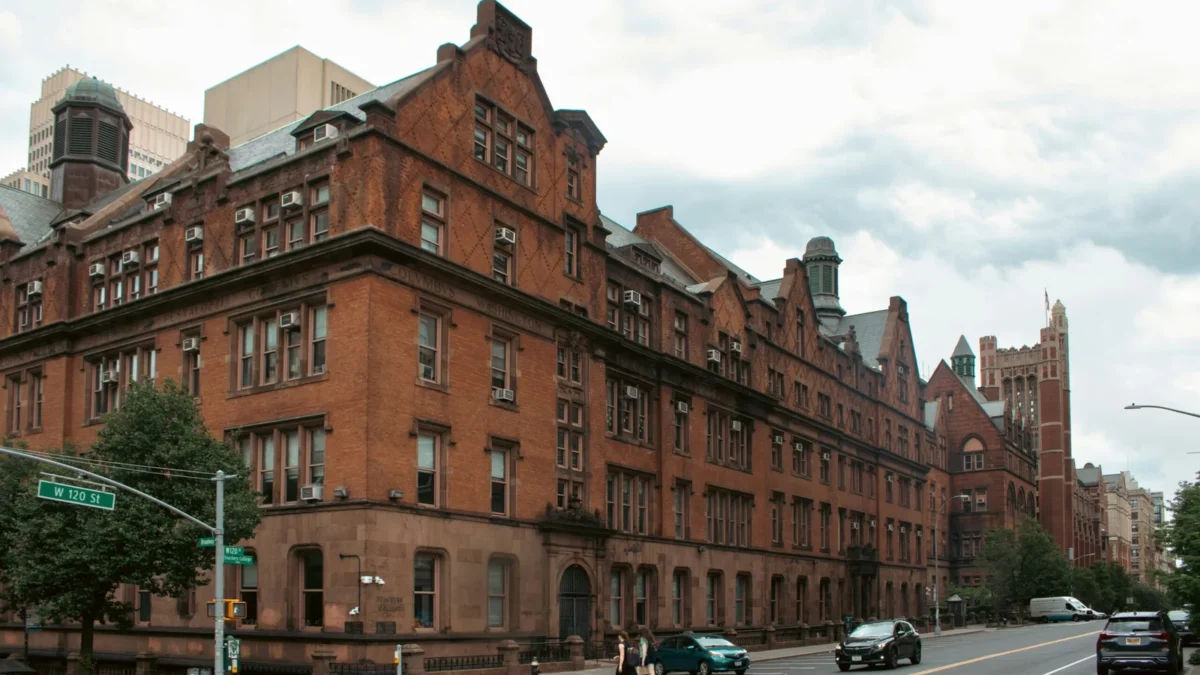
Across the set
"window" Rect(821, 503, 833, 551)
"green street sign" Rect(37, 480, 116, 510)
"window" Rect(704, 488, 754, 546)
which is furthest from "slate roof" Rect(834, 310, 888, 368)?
"green street sign" Rect(37, 480, 116, 510)

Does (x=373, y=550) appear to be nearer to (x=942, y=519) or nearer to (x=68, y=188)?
(x=68, y=188)

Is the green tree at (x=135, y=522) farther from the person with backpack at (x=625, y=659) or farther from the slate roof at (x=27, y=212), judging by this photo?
the slate roof at (x=27, y=212)

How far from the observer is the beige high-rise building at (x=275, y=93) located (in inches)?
2328

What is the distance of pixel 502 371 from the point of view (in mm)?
41312

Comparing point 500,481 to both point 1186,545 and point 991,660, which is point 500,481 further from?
point 1186,545

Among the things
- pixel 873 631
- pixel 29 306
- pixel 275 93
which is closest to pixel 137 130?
pixel 275 93

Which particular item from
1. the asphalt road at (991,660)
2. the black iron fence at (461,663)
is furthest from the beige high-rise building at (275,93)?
the asphalt road at (991,660)

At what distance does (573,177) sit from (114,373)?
18.6 meters

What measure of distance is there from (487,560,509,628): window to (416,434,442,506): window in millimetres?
3718

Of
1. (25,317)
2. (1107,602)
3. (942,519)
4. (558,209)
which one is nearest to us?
(558,209)

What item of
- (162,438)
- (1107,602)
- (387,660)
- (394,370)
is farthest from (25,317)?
(1107,602)

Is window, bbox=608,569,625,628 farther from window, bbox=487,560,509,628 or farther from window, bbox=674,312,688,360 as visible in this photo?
window, bbox=674,312,688,360

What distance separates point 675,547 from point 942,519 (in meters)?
56.5

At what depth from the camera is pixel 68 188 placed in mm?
60125
